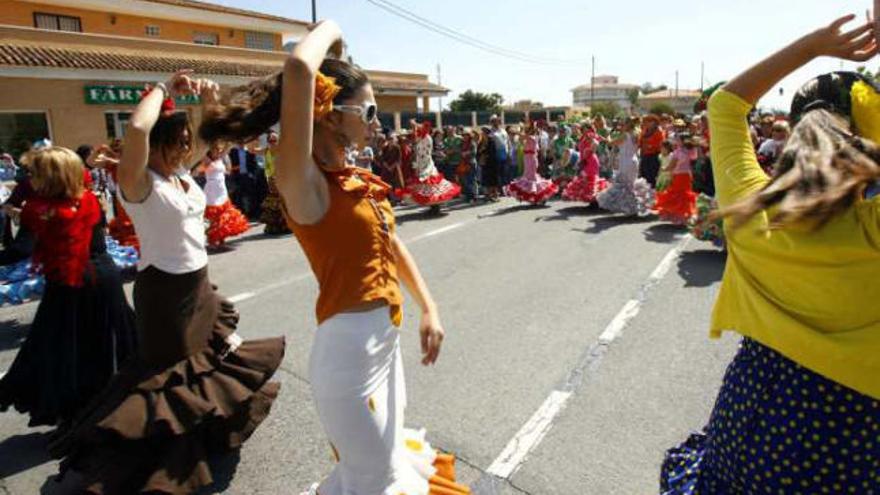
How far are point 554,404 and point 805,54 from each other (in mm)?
2979

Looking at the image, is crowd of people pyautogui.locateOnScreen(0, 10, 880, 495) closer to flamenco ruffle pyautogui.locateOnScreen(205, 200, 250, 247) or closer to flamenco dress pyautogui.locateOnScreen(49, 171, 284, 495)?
flamenco dress pyautogui.locateOnScreen(49, 171, 284, 495)

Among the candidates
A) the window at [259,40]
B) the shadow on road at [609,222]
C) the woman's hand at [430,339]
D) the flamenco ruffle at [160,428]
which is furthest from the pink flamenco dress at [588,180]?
the window at [259,40]

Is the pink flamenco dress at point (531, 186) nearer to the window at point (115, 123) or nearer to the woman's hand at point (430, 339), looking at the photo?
the woman's hand at point (430, 339)

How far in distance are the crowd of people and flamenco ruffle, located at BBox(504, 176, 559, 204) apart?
1019cm

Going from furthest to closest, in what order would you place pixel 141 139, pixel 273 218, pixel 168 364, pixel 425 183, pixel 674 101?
pixel 674 101 → pixel 425 183 → pixel 273 218 → pixel 168 364 → pixel 141 139

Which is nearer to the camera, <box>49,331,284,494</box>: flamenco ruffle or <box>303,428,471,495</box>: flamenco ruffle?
<box>303,428,471,495</box>: flamenco ruffle

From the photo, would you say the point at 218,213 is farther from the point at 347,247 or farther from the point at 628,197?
the point at 347,247

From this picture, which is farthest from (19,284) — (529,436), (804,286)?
(804,286)

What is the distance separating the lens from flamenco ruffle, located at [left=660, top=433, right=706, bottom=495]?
1.78m

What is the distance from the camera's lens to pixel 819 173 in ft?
4.35

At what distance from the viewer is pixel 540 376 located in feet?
14.9

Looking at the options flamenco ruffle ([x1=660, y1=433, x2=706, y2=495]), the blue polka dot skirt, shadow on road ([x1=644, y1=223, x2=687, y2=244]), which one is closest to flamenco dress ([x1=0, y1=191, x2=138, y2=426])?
flamenco ruffle ([x1=660, y1=433, x2=706, y2=495])

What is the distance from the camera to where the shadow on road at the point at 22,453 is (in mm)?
3562

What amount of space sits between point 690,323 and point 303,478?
3.83 metres
